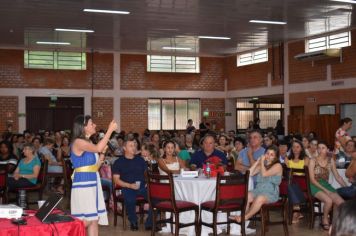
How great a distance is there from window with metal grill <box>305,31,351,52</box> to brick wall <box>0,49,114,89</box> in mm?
8082

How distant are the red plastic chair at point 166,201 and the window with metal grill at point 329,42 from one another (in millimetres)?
11292

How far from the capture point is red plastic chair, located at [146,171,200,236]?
22.7ft

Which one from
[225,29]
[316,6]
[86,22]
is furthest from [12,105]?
[316,6]

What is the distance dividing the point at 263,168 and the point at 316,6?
22.1ft

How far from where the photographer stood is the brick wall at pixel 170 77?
71.6 feet

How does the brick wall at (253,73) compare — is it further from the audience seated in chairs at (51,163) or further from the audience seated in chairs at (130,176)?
the audience seated in chairs at (130,176)

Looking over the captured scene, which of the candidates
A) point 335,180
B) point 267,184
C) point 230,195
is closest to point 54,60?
point 335,180

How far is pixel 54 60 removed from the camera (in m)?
21.0

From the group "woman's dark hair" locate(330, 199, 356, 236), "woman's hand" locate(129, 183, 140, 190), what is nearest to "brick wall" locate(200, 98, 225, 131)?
"woman's hand" locate(129, 183, 140, 190)

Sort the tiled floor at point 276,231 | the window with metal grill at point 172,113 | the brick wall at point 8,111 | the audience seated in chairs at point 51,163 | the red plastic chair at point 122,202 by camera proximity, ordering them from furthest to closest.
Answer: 1. the window with metal grill at point 172,113
2. the brick wall at point 8,111
3. the audience seated in chairs at point 51,163
4. the red plastic chair at point 122,202
5. the tiled floor at point 276,231

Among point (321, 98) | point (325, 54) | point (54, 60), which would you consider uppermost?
point (54, 60)

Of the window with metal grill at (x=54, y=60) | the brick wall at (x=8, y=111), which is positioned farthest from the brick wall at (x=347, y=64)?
the brick wall at (x=8, y=111)

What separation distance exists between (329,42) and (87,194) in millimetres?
13797

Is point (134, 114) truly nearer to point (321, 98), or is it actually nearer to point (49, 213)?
point (321, 98)
